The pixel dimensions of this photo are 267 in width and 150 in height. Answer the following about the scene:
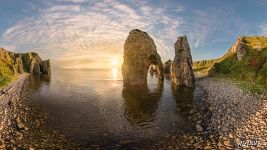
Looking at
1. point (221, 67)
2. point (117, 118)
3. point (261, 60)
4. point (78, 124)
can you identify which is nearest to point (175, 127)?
point (117, 118)

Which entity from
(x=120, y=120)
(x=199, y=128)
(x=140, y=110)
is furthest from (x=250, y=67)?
(x=120, y=120)

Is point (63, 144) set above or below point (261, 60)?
below

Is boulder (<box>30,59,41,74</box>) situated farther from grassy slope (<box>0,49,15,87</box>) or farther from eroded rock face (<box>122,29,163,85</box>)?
eroded rock face (<box>122,29,163,85</box>)

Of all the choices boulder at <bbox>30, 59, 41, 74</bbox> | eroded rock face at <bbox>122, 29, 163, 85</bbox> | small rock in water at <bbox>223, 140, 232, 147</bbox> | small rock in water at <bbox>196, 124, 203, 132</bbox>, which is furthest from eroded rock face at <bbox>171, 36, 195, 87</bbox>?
boulder at <bbox>30, 59, 41, 74</bbox>

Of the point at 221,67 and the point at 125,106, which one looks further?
the point at 221,67

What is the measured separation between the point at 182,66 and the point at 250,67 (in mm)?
26901

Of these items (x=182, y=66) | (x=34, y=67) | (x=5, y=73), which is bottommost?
(x=5, y=73)

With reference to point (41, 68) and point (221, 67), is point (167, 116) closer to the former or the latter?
point (221, 67)

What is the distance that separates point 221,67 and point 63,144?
9445 cm

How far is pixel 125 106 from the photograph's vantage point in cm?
3919

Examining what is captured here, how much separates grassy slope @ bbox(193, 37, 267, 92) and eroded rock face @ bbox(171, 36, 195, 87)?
1373 cm

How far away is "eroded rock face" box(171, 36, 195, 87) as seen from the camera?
63263mm

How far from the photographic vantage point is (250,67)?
2923 inches

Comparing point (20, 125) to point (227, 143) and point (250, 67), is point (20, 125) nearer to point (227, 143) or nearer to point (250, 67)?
point (227, 143)
